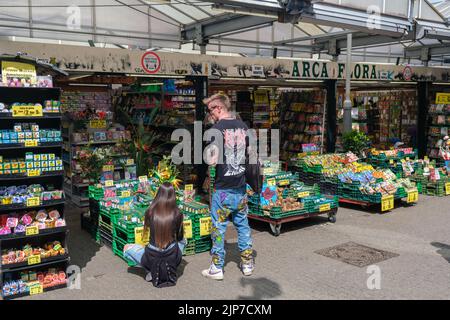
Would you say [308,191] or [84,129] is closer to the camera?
[308,191]

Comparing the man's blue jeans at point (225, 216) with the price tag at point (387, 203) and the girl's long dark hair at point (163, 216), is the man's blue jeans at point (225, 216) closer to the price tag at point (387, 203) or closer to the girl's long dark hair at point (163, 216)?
the girl's long dark hair at point (163, 216)

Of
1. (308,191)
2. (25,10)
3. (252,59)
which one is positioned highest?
(25,10)

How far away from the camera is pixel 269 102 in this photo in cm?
1376

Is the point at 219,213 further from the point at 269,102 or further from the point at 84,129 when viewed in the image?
the point at 269,102

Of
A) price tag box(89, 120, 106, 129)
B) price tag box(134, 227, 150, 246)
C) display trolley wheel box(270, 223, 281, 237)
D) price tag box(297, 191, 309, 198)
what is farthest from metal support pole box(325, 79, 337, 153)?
price tag box(134, 227, 150, 246)

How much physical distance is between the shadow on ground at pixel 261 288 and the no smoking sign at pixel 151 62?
475cm

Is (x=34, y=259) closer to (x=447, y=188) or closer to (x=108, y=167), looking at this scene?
(x=108, y=167)

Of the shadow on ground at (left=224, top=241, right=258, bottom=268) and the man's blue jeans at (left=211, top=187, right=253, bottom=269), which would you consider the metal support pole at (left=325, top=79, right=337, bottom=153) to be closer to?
the shadow on ground at (left=224, top=241, right=258, bottom=268)

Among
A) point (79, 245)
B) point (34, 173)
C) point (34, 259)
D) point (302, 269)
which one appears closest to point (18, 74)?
point (34, 173)

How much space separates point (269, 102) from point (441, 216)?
20.8 ft

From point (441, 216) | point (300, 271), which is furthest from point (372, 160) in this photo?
point (300, 271)

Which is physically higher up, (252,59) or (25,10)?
(25,10)

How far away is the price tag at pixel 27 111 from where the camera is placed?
5.05 meters

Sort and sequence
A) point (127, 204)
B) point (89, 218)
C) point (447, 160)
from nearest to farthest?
point (127, 204) → point (89, 218) → point (447, 160)
